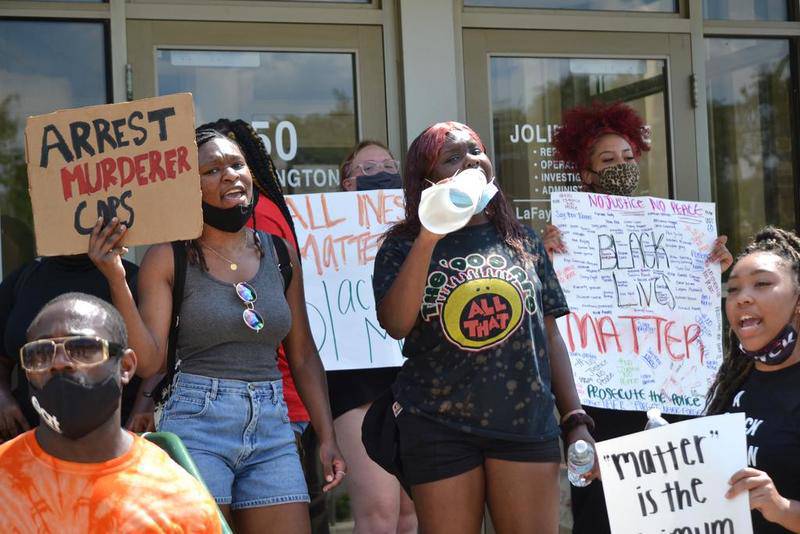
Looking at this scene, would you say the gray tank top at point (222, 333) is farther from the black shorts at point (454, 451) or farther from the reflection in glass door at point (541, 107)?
the reflection in glass door at point (541, 107)

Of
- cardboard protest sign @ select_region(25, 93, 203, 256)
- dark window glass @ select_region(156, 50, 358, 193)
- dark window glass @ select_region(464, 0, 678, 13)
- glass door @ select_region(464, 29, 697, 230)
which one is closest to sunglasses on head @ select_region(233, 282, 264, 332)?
cardboard protest sign @ select_region(25, 93, 203, 256)

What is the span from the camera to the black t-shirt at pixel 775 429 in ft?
10.8

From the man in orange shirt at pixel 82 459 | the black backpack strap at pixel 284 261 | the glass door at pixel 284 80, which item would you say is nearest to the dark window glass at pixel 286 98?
the glass door at pixel 284 80

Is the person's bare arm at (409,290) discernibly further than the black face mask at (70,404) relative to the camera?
Yes

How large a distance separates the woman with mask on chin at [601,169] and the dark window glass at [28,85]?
227 cm

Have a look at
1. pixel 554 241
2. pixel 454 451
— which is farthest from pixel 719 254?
pixel 454 451

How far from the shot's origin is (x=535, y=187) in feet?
20.0

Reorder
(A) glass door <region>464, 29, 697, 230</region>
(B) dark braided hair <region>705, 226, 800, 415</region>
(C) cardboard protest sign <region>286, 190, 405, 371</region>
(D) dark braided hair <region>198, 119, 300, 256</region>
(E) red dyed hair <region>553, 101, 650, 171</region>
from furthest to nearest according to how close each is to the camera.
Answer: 1. (A) glass door <region>464, 29, 697, 230</region>
2. (E) red dyed hair <region>553, 101, 650, 171</region>
3. (C) cardboard protest sign <region>286, 190, 405, 371</region>
4. (D) dark braided hair <region>198, 119, 300, 256</region>
5. (B) dark braided hair <region>705, 226, 800, 415</region>

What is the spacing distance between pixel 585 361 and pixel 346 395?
105 cm

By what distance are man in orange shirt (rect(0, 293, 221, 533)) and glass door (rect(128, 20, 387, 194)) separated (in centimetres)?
307

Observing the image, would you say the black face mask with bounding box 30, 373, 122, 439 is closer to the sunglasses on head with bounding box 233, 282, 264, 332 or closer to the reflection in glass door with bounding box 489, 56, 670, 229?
the sunglasses on head with bounding box 233, 282, 264, 332

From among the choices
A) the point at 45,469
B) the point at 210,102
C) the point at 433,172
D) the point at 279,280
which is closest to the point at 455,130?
the point at 433,172

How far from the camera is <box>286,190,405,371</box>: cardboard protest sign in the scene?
486cm

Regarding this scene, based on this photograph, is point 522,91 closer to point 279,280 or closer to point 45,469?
point 279,280
